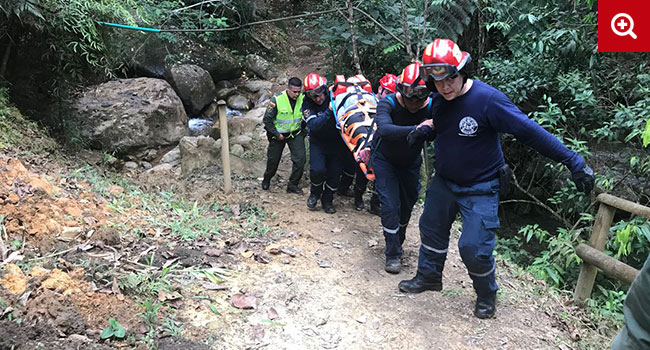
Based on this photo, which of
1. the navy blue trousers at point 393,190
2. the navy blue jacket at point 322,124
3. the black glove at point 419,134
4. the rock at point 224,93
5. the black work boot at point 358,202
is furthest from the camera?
the rock at point 224,93

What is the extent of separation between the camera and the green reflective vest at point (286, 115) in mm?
6660

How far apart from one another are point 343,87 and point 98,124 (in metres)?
5.75

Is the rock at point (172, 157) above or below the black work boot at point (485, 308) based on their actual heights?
below

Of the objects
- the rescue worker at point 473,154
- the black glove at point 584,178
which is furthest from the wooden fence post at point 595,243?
the black glove at point 584,178

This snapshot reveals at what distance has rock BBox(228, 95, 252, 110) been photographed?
41.2 feet

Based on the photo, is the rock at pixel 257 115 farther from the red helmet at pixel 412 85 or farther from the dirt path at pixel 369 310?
the red helmet at pixel 412 85

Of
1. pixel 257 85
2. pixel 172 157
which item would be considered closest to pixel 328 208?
pixel 172 157

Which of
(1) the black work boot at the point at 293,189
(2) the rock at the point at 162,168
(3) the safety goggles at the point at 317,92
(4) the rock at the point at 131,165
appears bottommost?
(4) the rock at the point at 131,165

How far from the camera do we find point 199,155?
26.7 ft

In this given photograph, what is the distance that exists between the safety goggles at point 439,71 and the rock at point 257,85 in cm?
1059

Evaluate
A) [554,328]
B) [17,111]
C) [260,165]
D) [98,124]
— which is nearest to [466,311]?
[554,328]

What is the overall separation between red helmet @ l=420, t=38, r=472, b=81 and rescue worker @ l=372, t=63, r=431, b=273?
718 millimetres

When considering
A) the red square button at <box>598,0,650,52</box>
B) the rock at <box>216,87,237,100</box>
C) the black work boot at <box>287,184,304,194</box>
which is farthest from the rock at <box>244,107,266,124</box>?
the red square button at <box>598,0,650,52</box>

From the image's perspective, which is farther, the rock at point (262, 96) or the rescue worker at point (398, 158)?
the rock at point (262, 96)
